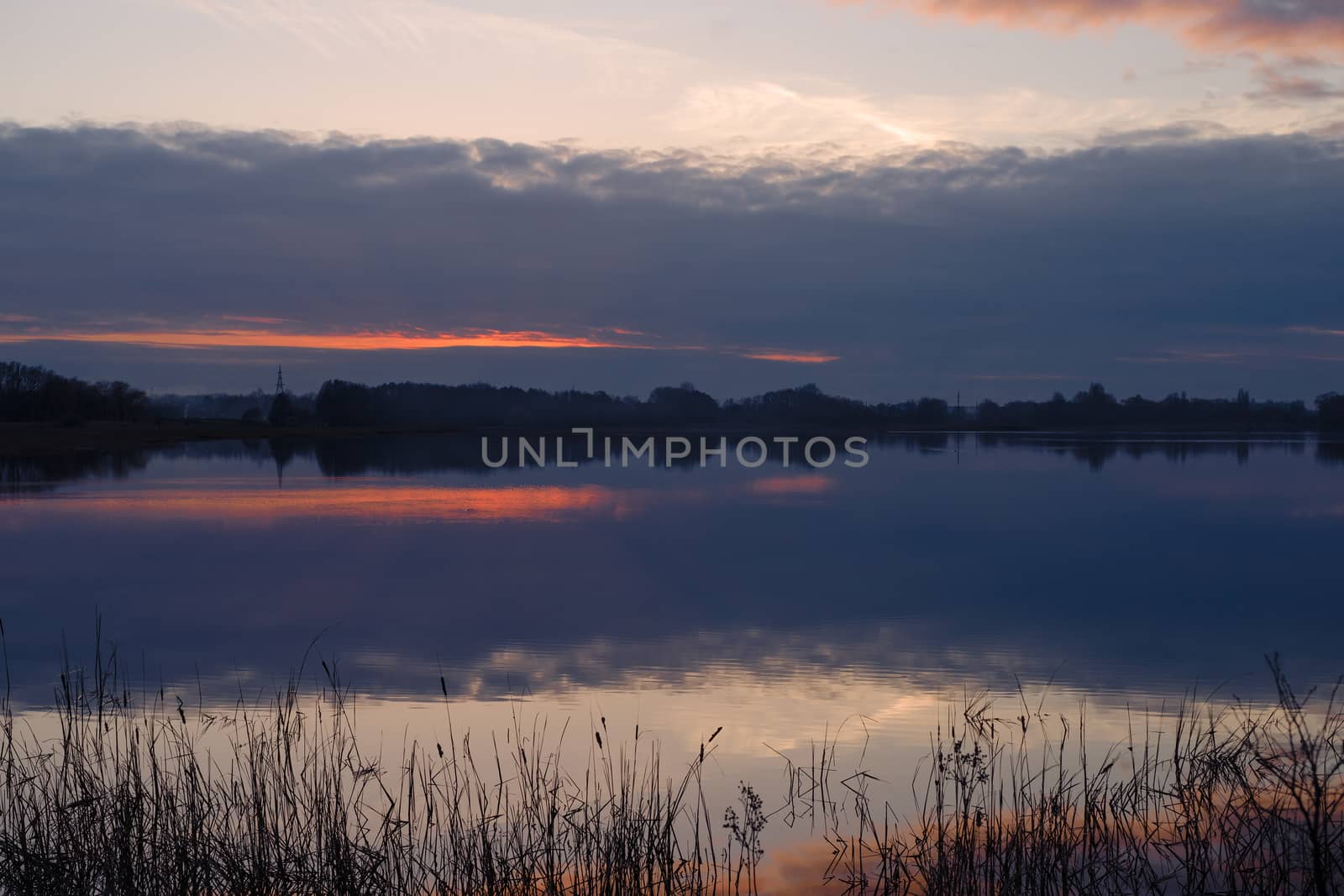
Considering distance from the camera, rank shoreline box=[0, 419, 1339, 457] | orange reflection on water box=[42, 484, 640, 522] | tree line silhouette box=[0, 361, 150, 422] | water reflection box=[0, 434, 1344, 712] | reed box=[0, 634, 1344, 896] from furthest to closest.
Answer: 1. tree line silhouette box=[0, 361, 150, 422]
2. shoreline box=[0, 419, 1339, 457]
3. orange reflection on water box=[42, 484, 640, 522]
4. water reflection box=[0, 434, 1344, 712]
5. reed box=[0, 634, 1344, 896]

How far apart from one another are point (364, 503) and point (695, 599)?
13.2 m

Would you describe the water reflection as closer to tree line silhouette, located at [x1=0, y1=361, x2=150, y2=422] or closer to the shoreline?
the shoreline

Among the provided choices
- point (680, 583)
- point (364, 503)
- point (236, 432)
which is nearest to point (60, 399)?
point (236, 432)

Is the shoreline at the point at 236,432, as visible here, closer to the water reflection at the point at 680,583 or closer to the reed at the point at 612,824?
the water reflection at the point at 680,583

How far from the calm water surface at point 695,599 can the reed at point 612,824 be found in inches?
30.7

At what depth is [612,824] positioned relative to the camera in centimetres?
487

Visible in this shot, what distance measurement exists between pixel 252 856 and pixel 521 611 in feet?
24.7

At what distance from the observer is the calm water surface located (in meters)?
8.02

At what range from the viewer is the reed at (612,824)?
4.20 meters

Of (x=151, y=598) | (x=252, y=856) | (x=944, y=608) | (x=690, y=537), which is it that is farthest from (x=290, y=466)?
(x=252, y=856)

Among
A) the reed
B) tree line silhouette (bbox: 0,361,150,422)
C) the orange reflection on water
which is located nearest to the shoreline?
tree line silhouette (bbox: 0,361,150,422)

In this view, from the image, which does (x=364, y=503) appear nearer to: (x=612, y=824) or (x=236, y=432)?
(x=612, y=824)

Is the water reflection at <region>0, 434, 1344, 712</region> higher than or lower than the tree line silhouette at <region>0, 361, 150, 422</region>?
lower

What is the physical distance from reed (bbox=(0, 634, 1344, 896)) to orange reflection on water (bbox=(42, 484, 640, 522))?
1501 cm
